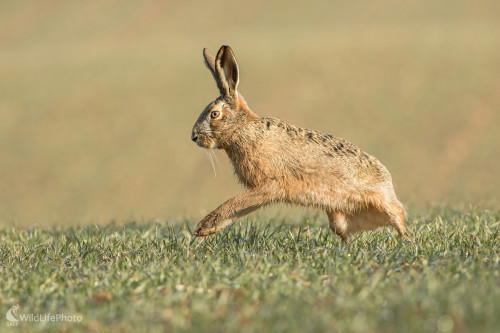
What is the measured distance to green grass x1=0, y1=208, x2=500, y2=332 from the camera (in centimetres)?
390

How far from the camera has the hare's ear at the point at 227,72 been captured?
689cm

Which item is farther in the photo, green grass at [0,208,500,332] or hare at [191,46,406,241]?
hare at [191,46,406,241]

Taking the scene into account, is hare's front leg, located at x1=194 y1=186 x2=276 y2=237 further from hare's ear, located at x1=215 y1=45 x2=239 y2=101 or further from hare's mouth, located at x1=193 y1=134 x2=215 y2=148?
hare's ear, located at x1=215 y1=45 x2=239 y2=101

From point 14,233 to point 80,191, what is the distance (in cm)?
2232

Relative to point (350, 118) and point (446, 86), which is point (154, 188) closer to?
point (350, 118)

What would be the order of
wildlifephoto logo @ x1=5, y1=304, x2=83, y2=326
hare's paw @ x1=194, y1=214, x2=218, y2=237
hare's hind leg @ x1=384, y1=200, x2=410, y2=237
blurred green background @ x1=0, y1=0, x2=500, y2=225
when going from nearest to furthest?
wildlifephoto logo @ x1=5, y1=304, x2=83, y2=326 < hare's paw @ x1=194, y1=214, x2=218, y2=237 < hare's hind leg @ x1=384, y1=200, x2=410, y2=237 < blurred green background @ x1=0, y1=0, x2=500, y2=225

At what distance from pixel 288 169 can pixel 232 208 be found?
2.41 feet

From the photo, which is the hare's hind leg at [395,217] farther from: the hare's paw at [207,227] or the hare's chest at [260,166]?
the hare's paw at [207,227]

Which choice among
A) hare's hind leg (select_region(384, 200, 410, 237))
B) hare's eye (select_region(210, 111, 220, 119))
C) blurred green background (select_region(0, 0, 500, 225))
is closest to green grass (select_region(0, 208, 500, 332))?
hare's hind leg (select_region(384, 200, 410, 237))

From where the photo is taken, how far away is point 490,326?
359 centimetres

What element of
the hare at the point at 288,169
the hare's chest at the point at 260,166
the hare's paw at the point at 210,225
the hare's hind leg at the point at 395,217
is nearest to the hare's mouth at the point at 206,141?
the hare at the point at 288,169

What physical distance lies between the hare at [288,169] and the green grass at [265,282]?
232mm

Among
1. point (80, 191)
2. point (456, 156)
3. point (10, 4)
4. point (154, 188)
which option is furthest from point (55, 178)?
point (10, 4)

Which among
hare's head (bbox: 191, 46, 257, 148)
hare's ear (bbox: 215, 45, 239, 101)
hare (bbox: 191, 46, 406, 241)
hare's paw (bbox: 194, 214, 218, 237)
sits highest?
hare's ear (bbox: 215, 45, 239, 101)
